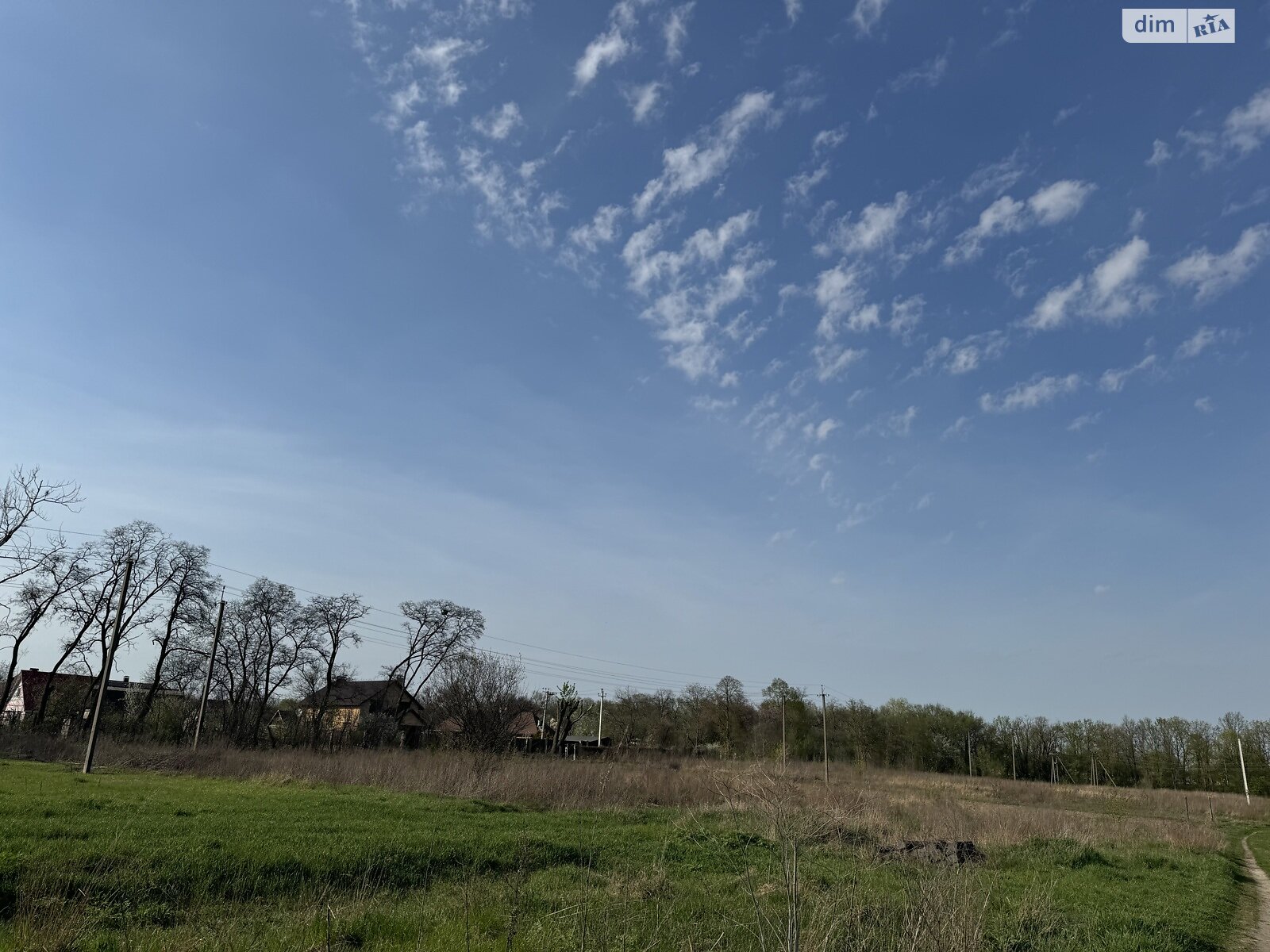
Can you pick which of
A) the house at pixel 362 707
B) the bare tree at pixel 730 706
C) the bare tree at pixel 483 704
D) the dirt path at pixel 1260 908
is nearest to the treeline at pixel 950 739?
the bare tree at pixel 730 706

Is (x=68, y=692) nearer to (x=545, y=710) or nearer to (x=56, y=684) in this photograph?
(x=56, y=684)

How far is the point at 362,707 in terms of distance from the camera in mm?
70188

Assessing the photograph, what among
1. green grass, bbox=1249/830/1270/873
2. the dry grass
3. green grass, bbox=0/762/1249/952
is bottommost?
green grass, bbox=1249/830/1270/873

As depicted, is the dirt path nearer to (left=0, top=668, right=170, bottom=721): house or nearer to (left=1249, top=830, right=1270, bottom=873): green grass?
(left=1249, top=830, right=1270, bottom=873): green grass

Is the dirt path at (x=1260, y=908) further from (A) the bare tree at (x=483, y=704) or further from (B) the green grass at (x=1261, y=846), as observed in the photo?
(A) the bare tree at (x=483, y=704)

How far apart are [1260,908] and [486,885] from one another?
1513 centimetres

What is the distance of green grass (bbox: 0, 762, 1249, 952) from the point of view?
24.7ft

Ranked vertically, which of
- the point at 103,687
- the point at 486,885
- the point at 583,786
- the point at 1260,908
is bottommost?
the point at 583,786

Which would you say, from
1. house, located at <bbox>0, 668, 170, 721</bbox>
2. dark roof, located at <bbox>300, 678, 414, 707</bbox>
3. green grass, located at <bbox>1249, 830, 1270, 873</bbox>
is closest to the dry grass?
green grass, located at <bbox>1249, 830, 1270, 873</bbox>

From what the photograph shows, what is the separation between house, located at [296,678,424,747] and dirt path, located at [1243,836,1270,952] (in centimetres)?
5053

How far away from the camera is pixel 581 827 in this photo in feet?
64.1

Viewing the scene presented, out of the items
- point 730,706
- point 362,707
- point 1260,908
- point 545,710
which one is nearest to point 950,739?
point 730,706

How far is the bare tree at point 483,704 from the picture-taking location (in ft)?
126

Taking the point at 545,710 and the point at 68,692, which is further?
the point at 545,710
